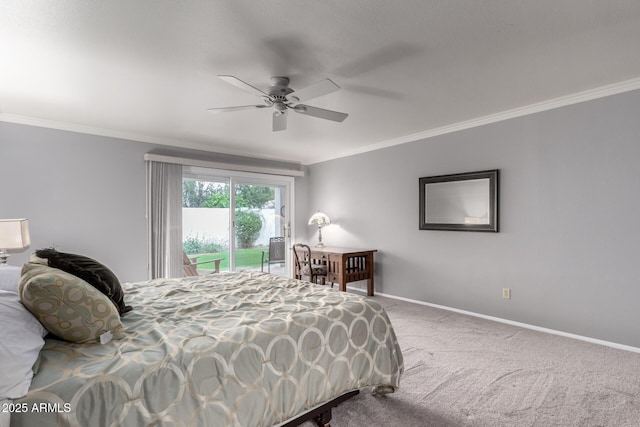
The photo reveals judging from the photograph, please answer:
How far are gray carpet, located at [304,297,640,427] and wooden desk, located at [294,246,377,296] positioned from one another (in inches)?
55.4

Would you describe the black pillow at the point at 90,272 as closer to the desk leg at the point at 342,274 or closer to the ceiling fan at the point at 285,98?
the ceiling fan at the point at 285,98

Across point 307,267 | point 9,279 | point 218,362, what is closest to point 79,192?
point 9,279

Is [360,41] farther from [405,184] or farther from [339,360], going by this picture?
[405,184]

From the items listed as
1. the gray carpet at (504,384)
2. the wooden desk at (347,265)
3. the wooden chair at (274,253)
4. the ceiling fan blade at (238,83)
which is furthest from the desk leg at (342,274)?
the ceiling fan blade at (238,83)

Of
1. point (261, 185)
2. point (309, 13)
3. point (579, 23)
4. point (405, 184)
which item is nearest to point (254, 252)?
point (261, 185)

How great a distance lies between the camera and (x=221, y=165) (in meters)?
4.96

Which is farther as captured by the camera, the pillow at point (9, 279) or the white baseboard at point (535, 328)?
the white baseboard at point (535, 328)

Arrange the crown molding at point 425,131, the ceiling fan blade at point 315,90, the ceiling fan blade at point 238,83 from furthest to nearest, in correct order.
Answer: the crown molding at point 425,131, the ceiling fan blade at point 315,90, the ceiling fan blade at point 238,83

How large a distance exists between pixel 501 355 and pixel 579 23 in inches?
98.4

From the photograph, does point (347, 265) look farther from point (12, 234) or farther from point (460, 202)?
point (12, 234)

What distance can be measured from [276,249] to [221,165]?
182 cm

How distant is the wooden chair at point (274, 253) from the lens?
224 inches

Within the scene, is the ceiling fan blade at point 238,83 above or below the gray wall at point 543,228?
above

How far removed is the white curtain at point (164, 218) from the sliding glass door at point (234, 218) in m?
0.22
